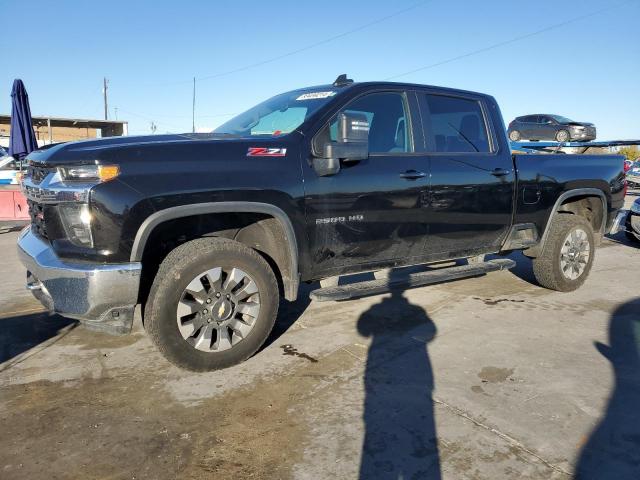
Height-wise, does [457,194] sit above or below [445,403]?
above

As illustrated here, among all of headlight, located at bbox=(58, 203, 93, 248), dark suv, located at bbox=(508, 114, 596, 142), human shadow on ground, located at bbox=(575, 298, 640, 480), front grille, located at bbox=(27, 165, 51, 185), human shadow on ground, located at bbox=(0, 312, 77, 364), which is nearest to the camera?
human shadow on ground, located at bbox=(575, 298, 640, 480)

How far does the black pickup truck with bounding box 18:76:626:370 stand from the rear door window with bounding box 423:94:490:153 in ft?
0.05

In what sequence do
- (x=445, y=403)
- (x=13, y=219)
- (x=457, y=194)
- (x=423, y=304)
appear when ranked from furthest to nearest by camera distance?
(x=13, y=219)
(x=423, y=304)
(x=457, y=194)
(x=445, y=403)

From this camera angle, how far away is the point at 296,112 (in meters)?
3.86

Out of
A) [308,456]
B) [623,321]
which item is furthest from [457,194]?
[308,456]

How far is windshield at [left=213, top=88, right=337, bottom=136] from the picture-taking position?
3.75 m

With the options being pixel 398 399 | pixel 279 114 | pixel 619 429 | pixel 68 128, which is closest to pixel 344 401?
pixel 398 399

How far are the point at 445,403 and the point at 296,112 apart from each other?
2381 mm

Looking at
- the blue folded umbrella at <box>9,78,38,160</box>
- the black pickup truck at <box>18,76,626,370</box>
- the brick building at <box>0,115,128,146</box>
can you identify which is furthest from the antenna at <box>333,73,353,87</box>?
the brick building at <box>0,115,128,146</box>

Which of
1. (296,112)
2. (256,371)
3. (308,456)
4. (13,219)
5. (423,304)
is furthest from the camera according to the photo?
(13,219)

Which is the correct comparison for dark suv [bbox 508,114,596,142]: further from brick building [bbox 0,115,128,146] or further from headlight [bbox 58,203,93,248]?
brick building [bbox 0,115,128,146]

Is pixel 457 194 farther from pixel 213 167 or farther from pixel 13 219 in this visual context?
pixel 13 219

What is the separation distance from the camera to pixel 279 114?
401cm

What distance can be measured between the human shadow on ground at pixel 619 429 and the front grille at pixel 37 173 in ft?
11.0
